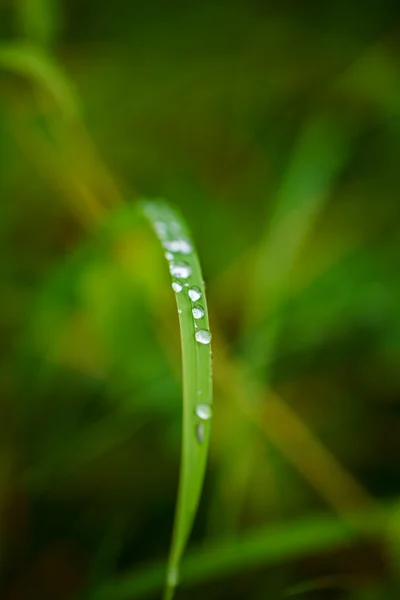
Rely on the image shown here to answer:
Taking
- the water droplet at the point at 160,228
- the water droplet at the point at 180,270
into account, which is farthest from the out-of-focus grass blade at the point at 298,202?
the water droplet at the point at 180,270

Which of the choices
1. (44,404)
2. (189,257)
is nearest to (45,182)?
(44,404)

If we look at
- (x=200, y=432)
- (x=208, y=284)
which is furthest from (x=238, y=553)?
(x=208, y=284)

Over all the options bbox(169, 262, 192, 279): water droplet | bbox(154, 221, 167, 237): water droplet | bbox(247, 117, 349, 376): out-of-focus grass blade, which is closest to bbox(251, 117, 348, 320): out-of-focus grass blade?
bbox(247, 117, 349, 376): out-of-focus grass blade

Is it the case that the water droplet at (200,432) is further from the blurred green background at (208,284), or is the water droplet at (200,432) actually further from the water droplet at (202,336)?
the blurred green background at (208,284)

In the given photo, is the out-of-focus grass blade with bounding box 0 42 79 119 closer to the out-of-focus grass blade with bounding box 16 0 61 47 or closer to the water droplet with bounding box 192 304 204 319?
the out-of-focus grass blade with bounding box 16 0 61 47

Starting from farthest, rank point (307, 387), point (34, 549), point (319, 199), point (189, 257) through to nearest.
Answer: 1. point (319, 199)
2. point (307, 387)
3. point (34, 549)
4. point (189, 257)

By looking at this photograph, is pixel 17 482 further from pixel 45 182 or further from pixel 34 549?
pixel 45 182
